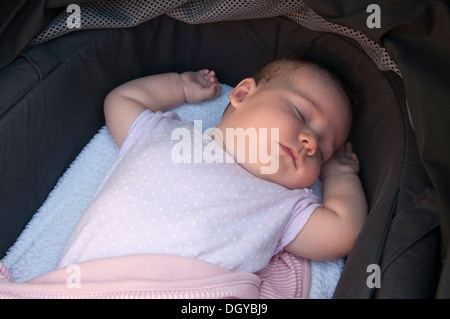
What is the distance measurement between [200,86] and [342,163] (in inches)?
20.7

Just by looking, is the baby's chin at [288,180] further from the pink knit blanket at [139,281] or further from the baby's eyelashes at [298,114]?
the pink knit blanket at [139,281]

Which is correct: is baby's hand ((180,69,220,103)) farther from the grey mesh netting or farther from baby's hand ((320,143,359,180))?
baby's hand ((320,143,359,180))

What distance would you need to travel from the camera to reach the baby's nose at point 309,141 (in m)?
1.08

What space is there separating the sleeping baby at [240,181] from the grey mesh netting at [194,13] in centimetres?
12

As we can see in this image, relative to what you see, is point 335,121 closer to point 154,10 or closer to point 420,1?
point 420,1

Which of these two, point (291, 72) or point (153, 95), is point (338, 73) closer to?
point (291, 72)

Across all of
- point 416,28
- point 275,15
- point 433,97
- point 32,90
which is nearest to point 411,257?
point 433,97

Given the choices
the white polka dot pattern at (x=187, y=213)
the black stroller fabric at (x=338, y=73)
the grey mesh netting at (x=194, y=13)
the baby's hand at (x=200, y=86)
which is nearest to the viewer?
the black stroller fabric at (x=338, y=73)

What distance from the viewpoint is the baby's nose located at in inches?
42.4

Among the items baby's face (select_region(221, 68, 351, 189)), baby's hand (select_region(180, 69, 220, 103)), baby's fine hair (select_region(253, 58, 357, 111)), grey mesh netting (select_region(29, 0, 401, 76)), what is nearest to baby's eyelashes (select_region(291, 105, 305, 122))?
baby's face (select_region(221, 68, 351, 189))

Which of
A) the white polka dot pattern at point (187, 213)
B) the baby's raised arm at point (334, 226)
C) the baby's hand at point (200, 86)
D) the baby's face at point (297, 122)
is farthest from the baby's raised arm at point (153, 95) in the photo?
the baby's raised arm at point (334, 226)

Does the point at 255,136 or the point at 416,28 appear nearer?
the point at 416,28
